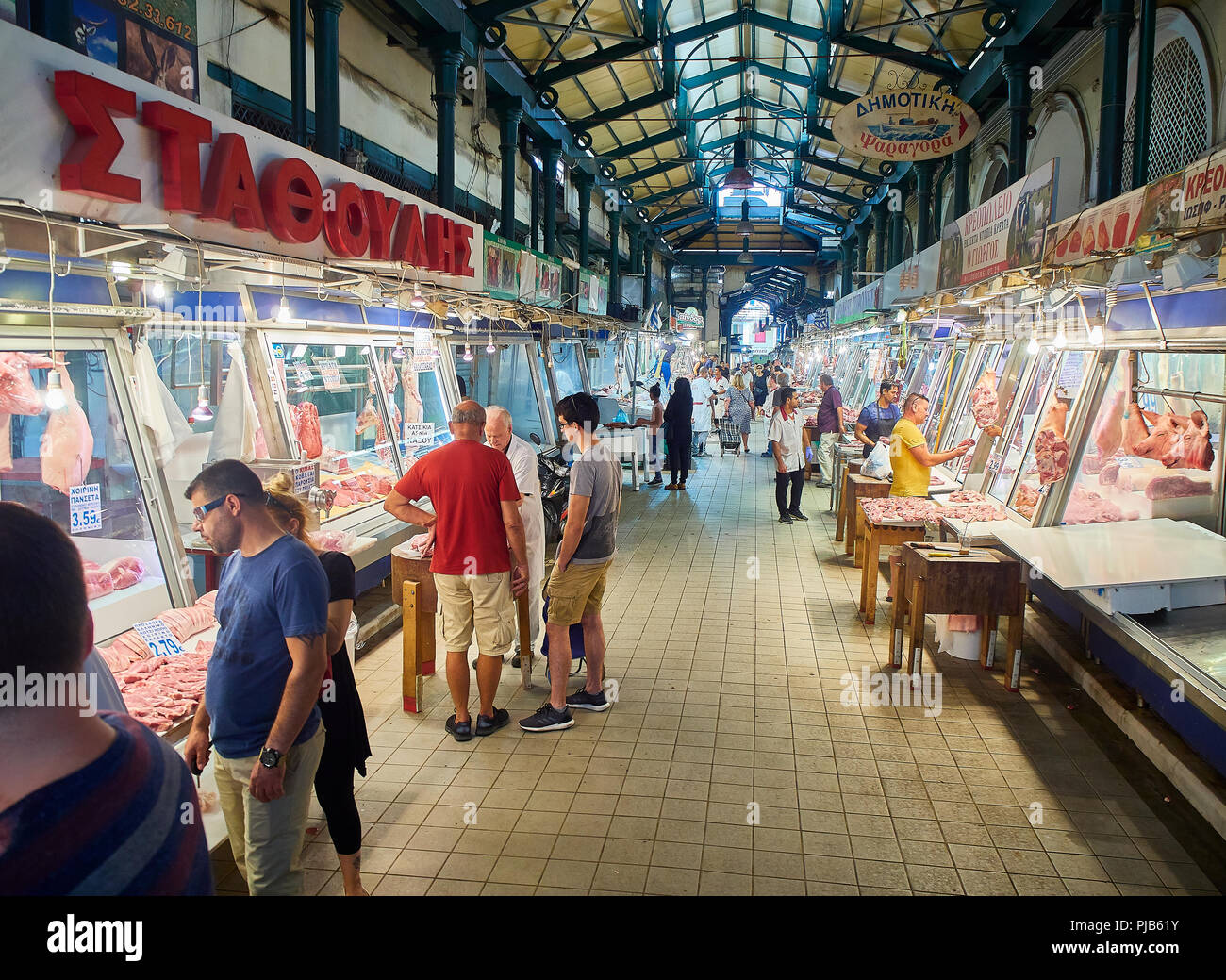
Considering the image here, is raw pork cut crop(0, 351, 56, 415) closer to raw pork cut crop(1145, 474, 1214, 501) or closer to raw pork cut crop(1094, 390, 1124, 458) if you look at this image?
raw pork cut crop(1094, 390, 1124, 458)

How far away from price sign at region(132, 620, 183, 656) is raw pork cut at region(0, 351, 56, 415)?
47.7 inches

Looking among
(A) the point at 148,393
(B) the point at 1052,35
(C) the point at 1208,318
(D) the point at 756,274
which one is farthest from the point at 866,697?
(D) the point at 756,274

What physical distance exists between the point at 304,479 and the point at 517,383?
7.33 m

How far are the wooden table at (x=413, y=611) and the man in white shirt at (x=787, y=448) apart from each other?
21.3ft

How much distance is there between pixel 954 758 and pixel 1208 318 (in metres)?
3.13

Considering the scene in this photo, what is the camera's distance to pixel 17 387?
4336 millimetres

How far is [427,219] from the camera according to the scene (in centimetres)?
831

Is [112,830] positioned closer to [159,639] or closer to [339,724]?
[339,724]

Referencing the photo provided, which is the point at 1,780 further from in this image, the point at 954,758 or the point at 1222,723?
the point at 954,758

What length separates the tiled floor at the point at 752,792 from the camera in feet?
12.6

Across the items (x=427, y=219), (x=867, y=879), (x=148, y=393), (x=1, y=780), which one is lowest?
(x=867, y=879)

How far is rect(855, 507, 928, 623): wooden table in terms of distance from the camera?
7.49m

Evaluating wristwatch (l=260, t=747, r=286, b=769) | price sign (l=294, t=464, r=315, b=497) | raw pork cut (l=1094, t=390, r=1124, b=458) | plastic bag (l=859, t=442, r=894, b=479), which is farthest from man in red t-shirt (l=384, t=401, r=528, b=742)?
plastic bag (l=859, t=442, r=894, b=479)

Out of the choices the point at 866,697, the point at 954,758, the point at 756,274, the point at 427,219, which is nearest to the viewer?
the point at 954,758
